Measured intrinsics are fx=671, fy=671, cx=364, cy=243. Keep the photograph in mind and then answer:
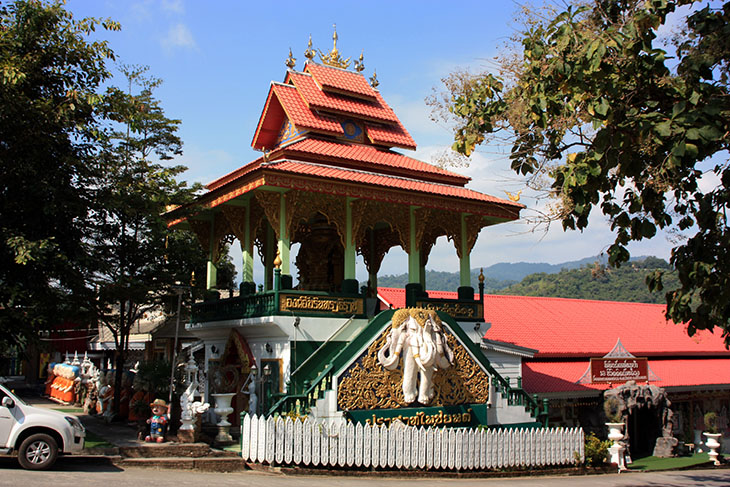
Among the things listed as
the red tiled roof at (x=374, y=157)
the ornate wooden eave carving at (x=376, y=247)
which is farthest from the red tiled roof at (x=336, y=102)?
the ornate wooden eave carving at (x=376, y=247)

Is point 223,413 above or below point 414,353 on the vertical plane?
below

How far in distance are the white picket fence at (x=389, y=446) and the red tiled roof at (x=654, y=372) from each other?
15.5 feet

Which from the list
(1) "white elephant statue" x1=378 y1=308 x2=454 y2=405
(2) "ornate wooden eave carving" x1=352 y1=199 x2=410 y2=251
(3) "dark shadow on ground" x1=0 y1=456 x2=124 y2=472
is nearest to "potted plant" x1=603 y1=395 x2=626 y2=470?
(1) "white elephant statue" x1=378 y1=308 x2=454 y2=405

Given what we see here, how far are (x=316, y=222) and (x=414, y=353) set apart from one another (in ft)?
20.5

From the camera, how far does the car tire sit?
10.1m

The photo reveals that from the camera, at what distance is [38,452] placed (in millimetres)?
10242

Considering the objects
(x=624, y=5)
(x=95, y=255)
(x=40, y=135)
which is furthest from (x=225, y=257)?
(x=624, y=5)

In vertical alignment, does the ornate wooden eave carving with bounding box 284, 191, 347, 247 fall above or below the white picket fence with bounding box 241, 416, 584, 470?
above

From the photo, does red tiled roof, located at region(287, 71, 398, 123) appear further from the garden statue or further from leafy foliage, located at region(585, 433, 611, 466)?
leafy foliage, located at region(585, 433, 611, 466)

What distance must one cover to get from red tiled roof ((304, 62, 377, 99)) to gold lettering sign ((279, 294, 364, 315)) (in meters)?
6.39

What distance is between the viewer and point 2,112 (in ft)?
38.0

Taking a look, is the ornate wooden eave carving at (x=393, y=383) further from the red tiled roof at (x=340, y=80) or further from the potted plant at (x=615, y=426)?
the red tiled roof at (x=340, y=80)

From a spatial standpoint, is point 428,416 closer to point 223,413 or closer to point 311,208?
point 223,413

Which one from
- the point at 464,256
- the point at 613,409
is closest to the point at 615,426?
the point at 613,409
